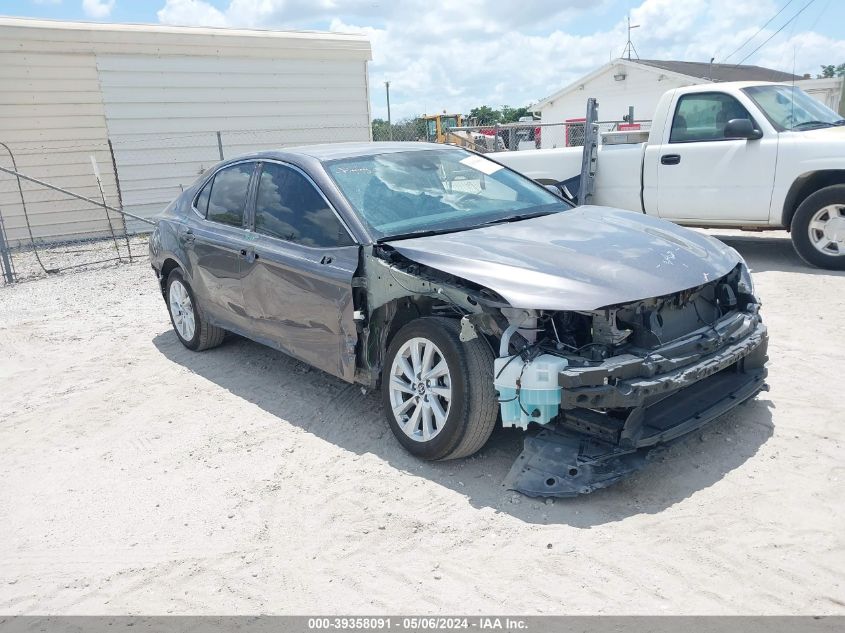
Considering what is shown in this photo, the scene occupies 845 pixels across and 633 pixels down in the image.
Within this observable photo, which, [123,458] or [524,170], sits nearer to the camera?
[123,458]

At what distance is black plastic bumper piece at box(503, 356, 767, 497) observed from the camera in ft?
11.3

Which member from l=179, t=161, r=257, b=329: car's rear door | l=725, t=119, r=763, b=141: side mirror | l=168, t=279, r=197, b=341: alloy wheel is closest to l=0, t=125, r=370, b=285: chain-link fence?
l=168, t=279, r=197, b=341: alloy wheel

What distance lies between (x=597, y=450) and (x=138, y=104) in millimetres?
12874

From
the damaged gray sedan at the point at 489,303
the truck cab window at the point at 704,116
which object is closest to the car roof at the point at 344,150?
the damaged gray sedan at the point at 489,303

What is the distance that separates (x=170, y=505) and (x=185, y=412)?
4.46 ft

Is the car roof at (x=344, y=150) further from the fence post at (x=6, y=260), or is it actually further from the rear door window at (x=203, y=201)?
the fence post at (x=6, y=260)

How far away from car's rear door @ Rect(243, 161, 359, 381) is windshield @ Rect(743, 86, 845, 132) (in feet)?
18.3

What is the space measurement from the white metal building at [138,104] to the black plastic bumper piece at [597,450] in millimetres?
Result: 10388

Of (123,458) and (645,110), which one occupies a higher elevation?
(645,110)

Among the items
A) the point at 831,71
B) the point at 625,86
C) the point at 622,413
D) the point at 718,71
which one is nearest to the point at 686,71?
the point at 625,86

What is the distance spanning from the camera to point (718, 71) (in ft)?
68.9
